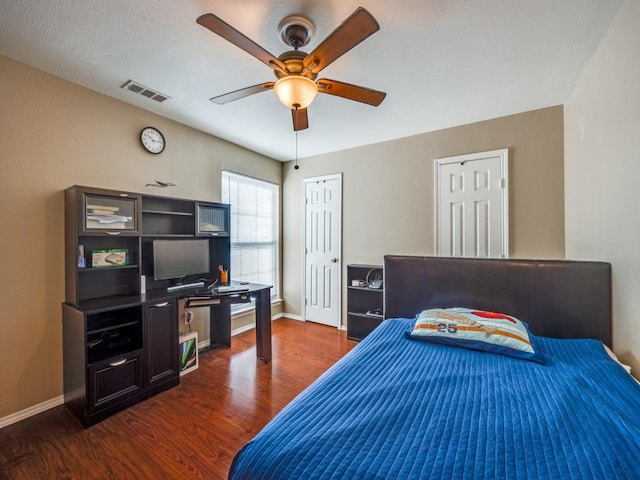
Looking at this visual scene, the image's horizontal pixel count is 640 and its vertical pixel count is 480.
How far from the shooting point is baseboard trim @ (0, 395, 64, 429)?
6.57 ft

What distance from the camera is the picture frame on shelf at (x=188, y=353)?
2713 mm

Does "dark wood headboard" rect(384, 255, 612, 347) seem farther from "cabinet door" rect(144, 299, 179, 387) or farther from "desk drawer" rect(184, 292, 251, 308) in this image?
"cabinet door" rect(144, 299, 179, 387)

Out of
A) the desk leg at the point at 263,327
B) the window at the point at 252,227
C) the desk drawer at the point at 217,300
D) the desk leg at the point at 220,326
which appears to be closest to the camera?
the desk drawer at the point at 217,300

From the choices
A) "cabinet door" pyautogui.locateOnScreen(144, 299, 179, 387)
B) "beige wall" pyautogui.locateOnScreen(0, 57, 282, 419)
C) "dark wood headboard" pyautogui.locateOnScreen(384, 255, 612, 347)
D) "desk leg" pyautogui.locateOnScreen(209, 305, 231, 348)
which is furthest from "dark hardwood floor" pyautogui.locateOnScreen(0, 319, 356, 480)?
"dark wood headboard" pyautogui.locateOnScreen(384, 255, 612, 347)

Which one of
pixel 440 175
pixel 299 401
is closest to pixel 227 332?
pixel 299 401

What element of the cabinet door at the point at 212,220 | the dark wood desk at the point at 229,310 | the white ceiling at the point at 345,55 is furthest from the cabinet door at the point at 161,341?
the white ceiling at the point at 345,55

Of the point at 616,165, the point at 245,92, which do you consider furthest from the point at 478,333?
the point at 245,92

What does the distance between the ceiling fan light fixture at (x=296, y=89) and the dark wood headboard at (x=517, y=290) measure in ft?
5.55

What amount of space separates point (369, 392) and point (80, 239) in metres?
2.59

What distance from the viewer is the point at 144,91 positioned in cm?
244

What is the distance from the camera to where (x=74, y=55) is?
77.7 inches

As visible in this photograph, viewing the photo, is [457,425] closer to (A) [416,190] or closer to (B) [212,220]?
(A) [416,190]

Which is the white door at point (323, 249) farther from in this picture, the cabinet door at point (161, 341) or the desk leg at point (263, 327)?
the cabinet door at point (161, 341)

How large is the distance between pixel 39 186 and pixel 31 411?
1719 mm
